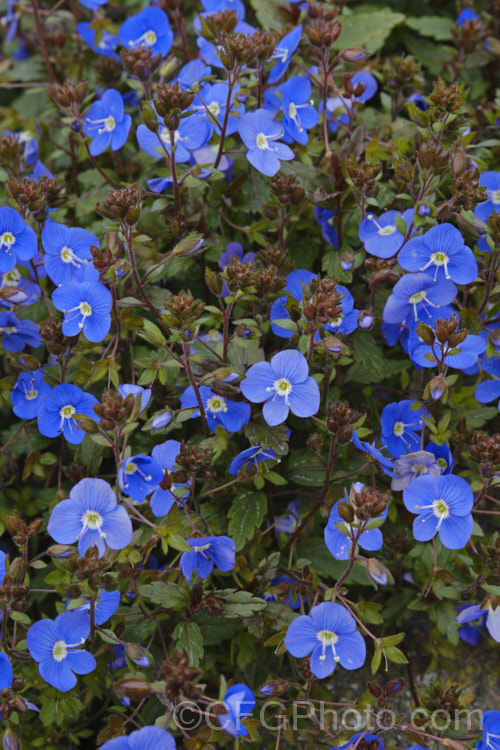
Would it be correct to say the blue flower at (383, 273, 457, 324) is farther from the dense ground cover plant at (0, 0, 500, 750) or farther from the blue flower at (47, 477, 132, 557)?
the blue flower at (47, 477, 132, 557)

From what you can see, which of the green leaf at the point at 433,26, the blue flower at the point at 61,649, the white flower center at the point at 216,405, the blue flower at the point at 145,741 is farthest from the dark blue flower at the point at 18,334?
the green leaf at the point at 433,26

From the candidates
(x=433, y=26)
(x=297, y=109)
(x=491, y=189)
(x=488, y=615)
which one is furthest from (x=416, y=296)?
(x=433, y=26)

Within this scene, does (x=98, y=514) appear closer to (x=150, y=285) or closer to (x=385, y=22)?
(x=150, y=285)

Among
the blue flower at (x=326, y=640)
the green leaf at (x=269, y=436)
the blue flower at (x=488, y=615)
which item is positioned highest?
the green leaf at (x=269, y=436)

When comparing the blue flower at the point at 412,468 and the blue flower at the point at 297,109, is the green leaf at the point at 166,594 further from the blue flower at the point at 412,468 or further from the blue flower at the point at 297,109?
the blue flower at the point at 297,109

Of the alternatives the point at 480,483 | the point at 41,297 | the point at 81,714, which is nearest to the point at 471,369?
the point at 480,483

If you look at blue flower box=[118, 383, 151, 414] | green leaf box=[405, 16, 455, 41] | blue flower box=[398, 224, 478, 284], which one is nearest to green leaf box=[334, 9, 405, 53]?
green leaf box=[405, 16, 455, 41]

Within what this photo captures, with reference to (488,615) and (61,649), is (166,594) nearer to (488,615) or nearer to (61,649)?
(61,649)
